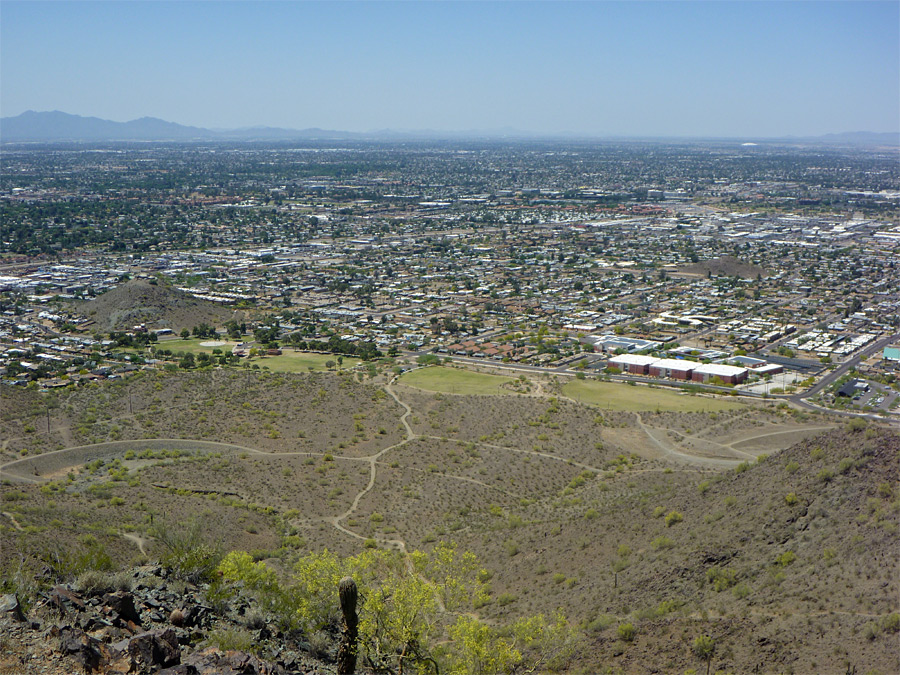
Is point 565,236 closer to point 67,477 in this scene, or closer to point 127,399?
point 127,399

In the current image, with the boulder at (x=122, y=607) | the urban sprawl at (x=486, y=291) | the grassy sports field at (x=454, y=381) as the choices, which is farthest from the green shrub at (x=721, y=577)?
the urban sprawl at (x=486, y=291)

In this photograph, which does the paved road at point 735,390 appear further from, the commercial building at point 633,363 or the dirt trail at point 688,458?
the dirt trail at point 688,458

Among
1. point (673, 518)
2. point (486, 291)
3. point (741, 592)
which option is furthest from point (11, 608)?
point (486, 291)

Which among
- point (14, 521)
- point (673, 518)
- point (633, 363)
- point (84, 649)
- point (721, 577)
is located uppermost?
point (84, 649)

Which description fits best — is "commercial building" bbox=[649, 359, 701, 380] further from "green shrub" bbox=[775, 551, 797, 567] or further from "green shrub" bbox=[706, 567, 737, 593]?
"green shrub" bbox=[706, 567, 737, 593]

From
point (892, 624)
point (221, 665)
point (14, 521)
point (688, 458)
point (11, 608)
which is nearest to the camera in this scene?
point (11, 608)

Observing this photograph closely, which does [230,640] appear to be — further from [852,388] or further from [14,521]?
[852,388]

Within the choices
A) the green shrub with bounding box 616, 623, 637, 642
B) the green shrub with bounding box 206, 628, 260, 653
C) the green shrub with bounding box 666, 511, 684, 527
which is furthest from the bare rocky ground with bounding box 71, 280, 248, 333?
the green shrub with bounding box 616, 623, 637, 642
